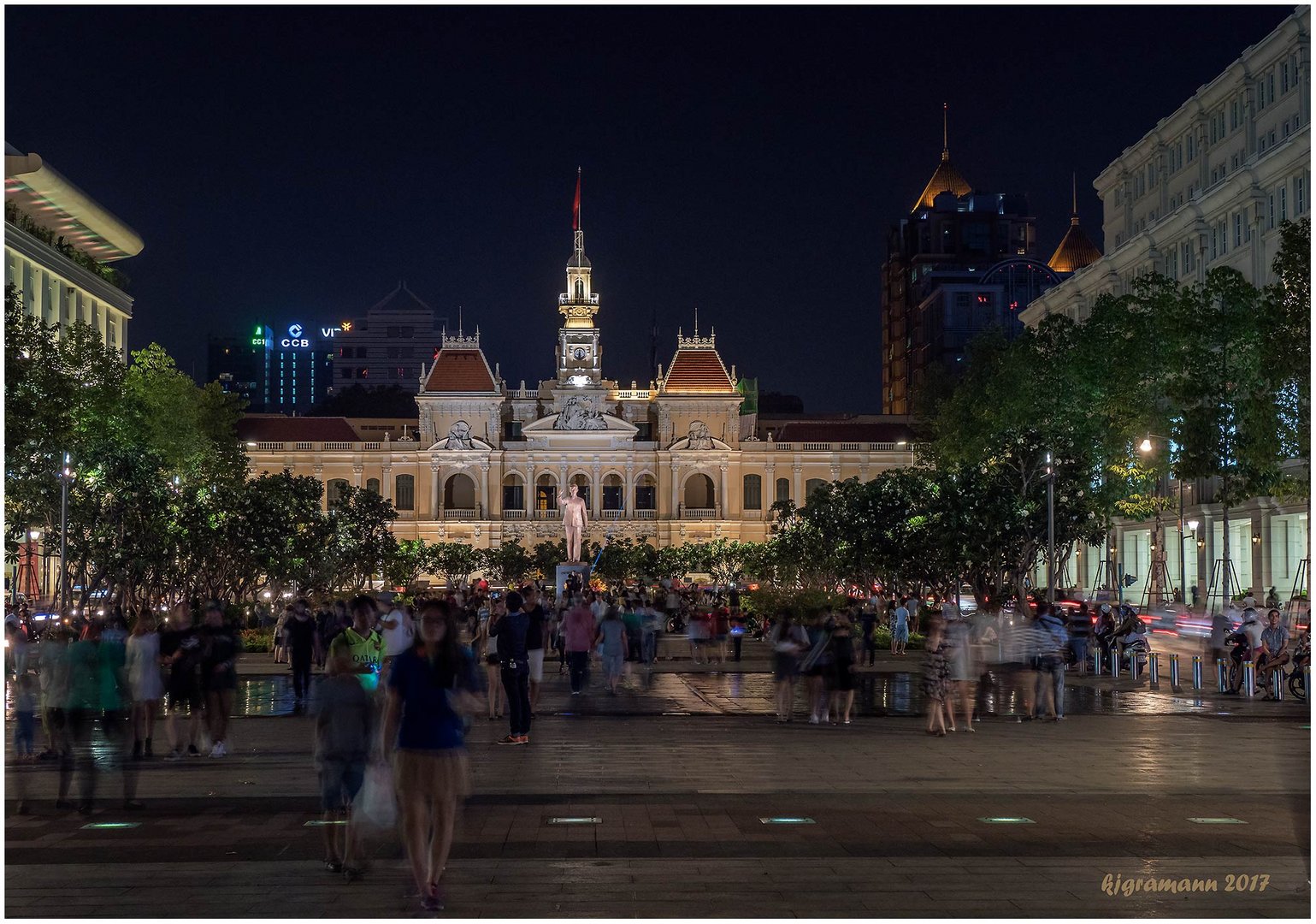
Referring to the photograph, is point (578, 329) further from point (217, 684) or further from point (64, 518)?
point (217, 684)

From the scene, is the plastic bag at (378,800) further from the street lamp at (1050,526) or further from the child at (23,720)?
the street lamp at (1050,526)

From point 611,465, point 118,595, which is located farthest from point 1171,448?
point 611,465

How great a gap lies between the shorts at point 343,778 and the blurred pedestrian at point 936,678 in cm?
1112

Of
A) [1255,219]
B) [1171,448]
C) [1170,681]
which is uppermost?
[1255,219]

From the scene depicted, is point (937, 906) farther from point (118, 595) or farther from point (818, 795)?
point (118, 595)

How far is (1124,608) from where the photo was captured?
3741cm

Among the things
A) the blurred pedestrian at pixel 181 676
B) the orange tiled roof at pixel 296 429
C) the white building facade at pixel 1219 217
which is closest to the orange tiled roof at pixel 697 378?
the orange tiled roof at pixel 296 429

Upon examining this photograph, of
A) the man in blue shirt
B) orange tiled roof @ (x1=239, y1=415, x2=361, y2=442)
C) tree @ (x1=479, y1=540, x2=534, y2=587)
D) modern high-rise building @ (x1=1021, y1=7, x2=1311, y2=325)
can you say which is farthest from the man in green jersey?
orange tiled roof @ (x1=239, y1=415, x2=361, y2=442)

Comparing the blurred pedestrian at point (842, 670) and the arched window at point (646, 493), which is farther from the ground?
the arched window at point (646, 493)

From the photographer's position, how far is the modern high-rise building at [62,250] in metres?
66.6

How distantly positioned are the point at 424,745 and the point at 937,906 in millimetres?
3337

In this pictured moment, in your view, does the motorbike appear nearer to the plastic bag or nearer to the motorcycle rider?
the motorcycle rider

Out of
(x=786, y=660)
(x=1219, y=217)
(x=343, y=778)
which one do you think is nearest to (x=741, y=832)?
(x=343, y=778)
